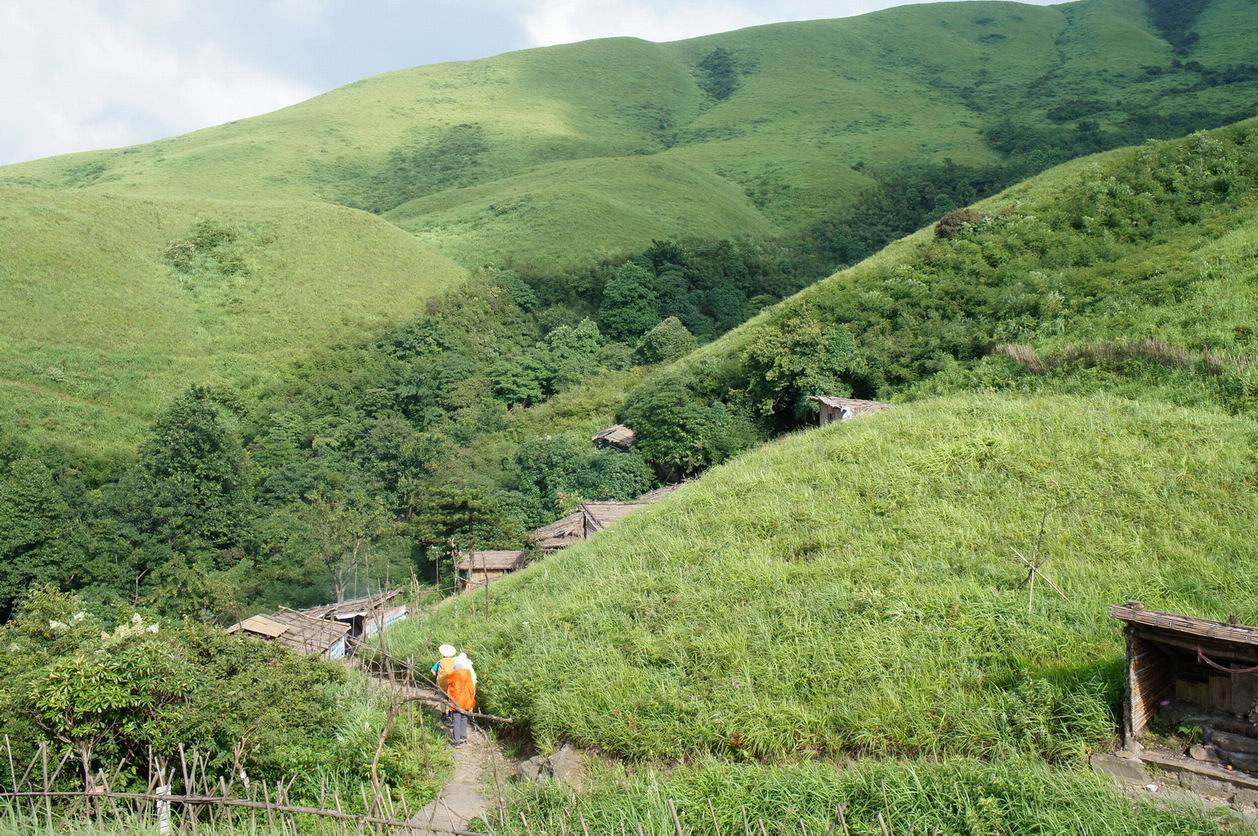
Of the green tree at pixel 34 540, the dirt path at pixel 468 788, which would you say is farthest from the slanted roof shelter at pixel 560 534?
the green tree at pixel 34 540

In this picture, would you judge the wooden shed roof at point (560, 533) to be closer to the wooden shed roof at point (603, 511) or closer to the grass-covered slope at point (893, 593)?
the wooden shed roof at point (603, 511)

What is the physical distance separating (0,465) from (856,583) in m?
30.3

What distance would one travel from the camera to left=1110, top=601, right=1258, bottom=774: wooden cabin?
6.02 m

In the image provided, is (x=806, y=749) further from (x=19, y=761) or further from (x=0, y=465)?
(x=0, y=465)

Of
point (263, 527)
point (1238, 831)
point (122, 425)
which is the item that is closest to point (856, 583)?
point (1238, 831)

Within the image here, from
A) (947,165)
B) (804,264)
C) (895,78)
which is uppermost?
(895,78)

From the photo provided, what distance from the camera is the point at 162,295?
4456 cm

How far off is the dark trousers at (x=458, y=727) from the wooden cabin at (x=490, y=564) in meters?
12.2

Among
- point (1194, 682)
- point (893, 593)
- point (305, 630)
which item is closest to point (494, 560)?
point (305, 630)

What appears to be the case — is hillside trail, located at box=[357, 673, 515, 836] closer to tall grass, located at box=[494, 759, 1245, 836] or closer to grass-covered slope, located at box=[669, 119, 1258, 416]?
tall grass, located at box=[494, 759, 1245, 836]

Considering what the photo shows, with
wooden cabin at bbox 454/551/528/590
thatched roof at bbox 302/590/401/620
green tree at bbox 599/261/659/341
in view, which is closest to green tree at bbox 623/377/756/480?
wooden cabin at bbox 454/551/528/590

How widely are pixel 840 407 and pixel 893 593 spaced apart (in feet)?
37.3

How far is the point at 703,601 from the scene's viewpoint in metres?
9.88

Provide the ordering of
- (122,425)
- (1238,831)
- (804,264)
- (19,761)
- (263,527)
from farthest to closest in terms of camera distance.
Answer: (804,264) < (122,425) < (263,527) < (19,761) < (1238,831)
